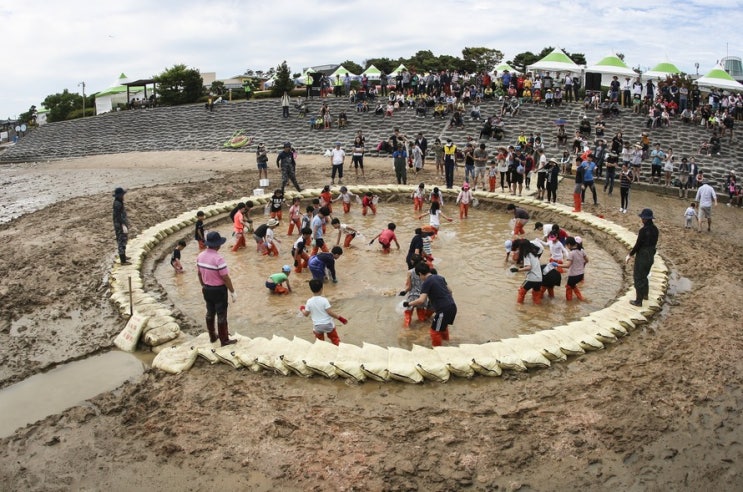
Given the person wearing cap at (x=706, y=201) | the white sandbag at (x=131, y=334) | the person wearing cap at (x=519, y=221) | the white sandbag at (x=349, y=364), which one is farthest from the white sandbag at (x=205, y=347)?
the person wearing cap at (x=706, y=201)

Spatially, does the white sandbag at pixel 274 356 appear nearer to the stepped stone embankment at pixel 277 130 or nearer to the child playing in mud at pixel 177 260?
the child playing in mud at pixel 177 260

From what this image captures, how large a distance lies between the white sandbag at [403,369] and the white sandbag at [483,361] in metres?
0.73

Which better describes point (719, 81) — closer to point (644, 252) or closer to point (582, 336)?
point (644, 252)

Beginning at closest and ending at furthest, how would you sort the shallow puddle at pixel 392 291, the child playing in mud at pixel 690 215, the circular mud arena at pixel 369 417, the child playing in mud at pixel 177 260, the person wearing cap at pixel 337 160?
the circular mud arena at pixel 369 417 → the shallow puddle at pixel 392 291 → the child playing in mud at pixel 177 260 → the child playing in mud at pixel 690 215 → the person wearing cap at pixel 337 160

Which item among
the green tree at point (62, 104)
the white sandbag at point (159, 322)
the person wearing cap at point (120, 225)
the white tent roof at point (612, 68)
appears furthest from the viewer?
the green tree at point (62, 104)

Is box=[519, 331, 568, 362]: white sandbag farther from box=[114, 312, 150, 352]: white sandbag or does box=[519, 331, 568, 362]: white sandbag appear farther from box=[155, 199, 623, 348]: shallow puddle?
box=[114, 312, 150, 352]: white sandbag

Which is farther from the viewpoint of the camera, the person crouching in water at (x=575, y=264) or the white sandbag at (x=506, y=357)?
the person crouching in water at (x=575, y=264)

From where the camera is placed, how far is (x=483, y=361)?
22.5 feet

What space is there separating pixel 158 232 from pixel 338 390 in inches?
342

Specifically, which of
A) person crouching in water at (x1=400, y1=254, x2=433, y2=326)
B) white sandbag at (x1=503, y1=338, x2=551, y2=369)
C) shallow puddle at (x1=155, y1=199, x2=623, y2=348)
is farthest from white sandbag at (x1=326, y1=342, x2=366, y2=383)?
white sandbag at (x1=503, y1=338, x2=551, y2=369)

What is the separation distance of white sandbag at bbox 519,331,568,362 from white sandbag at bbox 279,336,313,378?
9.63ft

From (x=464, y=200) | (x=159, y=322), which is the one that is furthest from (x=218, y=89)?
(x=159, y=322)

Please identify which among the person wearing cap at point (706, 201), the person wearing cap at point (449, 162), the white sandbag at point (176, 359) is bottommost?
the white sandbag at point (176, 359)

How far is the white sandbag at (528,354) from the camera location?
7008 mm
